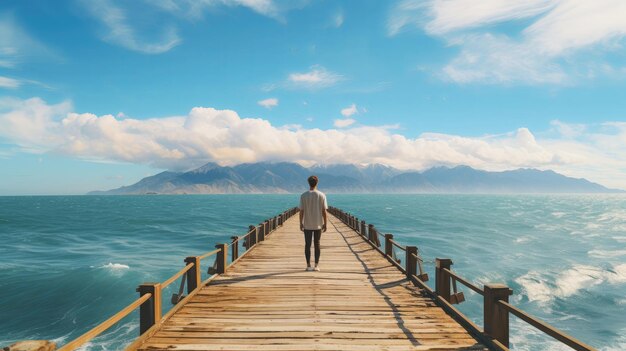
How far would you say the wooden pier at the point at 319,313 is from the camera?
5145mm

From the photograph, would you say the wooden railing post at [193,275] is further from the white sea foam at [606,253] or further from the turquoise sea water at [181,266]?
the white sea foam at [606,253]

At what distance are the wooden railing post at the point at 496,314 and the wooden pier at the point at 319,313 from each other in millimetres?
14

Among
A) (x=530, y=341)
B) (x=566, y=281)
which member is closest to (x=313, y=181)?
(x=530, y=341)

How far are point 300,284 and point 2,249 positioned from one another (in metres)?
44.4

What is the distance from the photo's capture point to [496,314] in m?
5.20

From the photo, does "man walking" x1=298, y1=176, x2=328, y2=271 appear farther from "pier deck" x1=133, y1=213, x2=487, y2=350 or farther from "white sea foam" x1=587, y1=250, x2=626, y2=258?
"white sea foam" x1=587, y1=250, x2=626, y2=258

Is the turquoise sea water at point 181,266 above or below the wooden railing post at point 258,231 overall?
A: below

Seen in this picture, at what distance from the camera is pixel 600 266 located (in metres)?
30.5

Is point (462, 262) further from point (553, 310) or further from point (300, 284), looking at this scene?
point (300, 284)

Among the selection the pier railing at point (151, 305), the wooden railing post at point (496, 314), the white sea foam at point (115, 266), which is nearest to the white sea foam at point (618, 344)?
the wooden railing post at point (496, 314)

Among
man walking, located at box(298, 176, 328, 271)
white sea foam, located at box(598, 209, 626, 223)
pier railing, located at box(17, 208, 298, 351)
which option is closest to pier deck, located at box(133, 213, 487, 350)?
pier railing, located at box(17, 208, 298, 351)

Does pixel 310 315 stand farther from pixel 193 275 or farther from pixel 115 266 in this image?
pixel 115 266

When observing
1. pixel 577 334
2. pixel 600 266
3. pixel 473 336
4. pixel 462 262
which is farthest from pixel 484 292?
pixel 600 266

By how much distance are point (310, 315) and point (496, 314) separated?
9.72 feet
